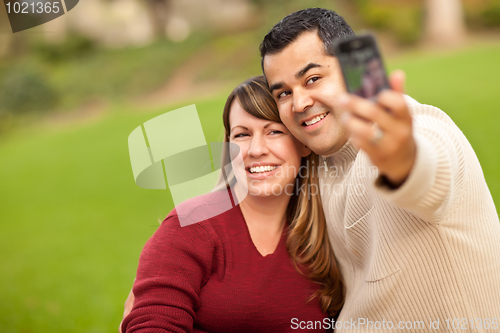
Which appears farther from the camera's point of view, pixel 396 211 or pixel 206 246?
pixel 206 246

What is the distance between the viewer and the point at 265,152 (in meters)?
1.79

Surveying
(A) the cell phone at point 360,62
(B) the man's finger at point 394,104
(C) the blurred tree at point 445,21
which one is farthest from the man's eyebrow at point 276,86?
(C) the blurred tree at point 445,21

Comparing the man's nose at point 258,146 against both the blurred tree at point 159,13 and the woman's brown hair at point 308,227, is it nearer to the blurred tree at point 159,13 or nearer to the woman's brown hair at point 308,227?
the woman's brown hair at point 308,227

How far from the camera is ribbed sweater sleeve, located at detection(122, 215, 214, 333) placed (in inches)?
59.4

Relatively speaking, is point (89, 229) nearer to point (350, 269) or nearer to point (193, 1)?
point (350, 269)

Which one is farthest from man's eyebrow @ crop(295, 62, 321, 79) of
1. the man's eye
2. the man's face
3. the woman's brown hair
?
the woman's brown hair

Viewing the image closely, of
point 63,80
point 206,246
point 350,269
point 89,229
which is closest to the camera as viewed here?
point 206,246

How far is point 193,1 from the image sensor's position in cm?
2103

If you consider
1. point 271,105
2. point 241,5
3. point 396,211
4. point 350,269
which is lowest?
point 350,269

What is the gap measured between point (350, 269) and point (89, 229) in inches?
242

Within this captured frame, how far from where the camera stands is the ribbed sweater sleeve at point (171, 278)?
1.51m

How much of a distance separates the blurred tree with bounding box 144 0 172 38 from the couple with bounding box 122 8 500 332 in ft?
65.3

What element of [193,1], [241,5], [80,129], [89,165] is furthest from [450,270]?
[193,1]

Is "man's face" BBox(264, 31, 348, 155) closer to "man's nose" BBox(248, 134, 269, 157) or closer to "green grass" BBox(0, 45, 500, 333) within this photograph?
"man's nose" BBox(248, 134, 269, 157)
